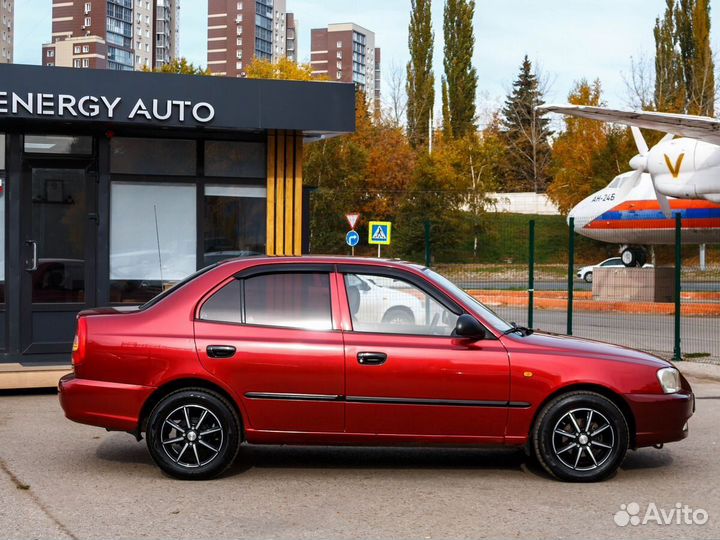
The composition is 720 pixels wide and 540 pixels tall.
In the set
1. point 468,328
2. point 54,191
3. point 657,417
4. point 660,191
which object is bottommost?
point 657,417

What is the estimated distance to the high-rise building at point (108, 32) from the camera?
13412 centimetres

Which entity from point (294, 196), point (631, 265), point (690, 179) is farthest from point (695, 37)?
point (294, 196)

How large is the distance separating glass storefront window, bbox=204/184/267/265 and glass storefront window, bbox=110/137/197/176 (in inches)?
16.9

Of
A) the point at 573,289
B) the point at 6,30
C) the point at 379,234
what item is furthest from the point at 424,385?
the point at 6,30

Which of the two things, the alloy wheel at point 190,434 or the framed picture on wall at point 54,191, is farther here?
the framed picture on wall at point 54,191

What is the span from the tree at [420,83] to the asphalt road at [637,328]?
164 ft

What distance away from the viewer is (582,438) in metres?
6.93

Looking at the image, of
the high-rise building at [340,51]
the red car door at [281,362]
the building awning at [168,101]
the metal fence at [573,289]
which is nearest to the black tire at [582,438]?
the red car door at [281,362]

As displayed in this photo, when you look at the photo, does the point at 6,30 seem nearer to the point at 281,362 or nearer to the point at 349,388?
the point at 281,362

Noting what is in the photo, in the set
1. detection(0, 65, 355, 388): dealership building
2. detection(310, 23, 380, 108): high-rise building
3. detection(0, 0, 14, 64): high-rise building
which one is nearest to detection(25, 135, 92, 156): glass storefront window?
detection(0, 65, 355, 388): dealership building

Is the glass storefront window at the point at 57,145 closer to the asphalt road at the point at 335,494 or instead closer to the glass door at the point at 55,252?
the glass door at the point at 55,252

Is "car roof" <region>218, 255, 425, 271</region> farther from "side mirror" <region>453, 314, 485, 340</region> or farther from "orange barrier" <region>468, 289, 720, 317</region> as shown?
"orange barrier" <region>468, 289, 720, 317</region>

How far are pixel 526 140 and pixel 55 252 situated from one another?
7000 cm

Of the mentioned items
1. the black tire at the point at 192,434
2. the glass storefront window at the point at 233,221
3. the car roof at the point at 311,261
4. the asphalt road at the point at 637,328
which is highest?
the glass storefront window at the point at 233,221
